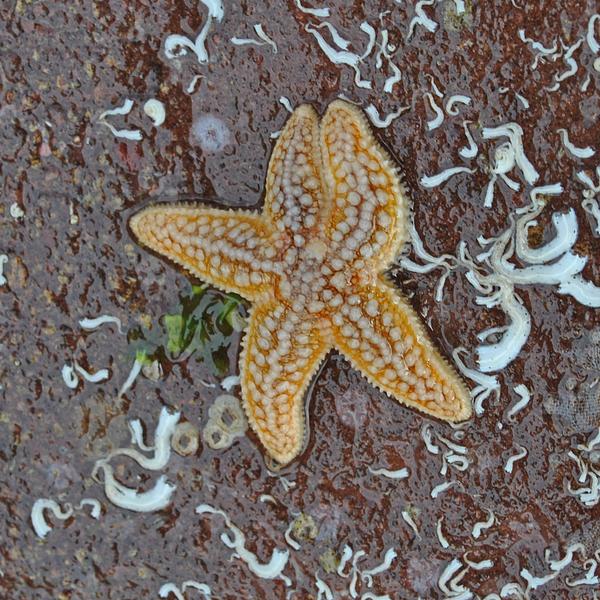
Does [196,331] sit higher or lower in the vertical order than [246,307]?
lower

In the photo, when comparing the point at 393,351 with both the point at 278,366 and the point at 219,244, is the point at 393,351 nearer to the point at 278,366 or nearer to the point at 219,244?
the point at 278,366

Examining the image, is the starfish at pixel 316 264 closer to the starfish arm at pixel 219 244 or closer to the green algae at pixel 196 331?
the starfish arm at pixel 219 244

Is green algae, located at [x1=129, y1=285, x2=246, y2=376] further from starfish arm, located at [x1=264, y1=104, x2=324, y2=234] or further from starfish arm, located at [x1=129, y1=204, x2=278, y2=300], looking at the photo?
starfish arm, located at [x1=264, y1=104, x2=324, y2=234]

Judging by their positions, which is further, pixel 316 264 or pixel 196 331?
pixel 196 331

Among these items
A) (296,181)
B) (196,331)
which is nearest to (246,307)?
A: (196,331)

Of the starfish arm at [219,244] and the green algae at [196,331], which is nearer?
the starfish arm at [219,244]

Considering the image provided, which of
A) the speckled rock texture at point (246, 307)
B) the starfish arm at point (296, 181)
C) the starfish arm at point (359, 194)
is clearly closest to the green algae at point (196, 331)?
the speckled rock texture at point (246, 307)

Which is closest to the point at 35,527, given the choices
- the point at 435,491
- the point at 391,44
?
the point at 435,491
